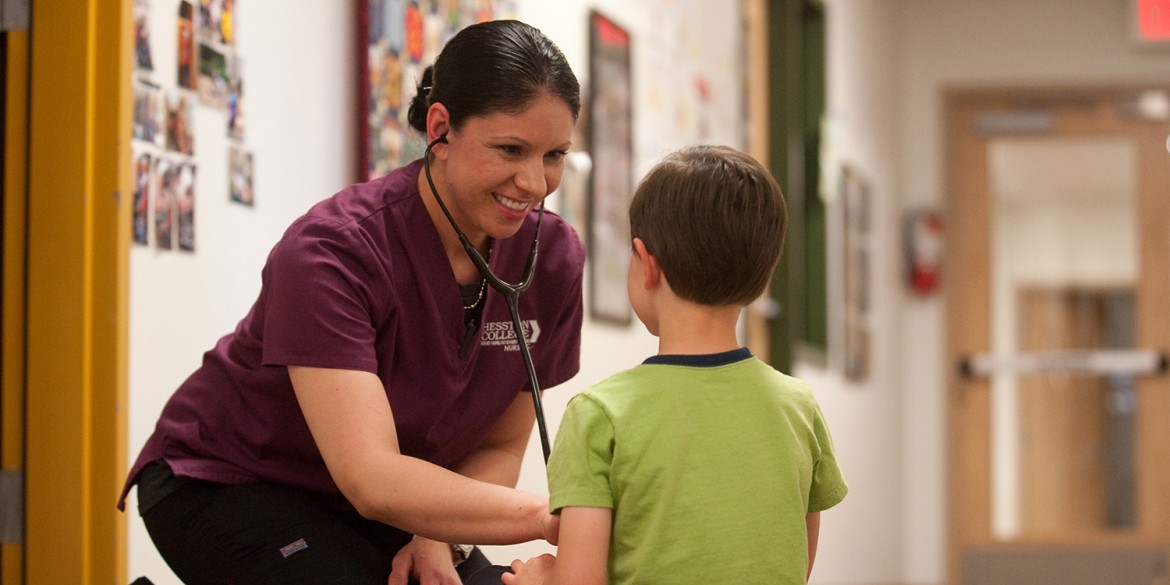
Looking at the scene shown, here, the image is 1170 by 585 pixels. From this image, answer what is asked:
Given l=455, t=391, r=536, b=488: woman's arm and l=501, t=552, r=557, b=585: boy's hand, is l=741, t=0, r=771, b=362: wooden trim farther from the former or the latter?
l=501, t=552, r=557, b=585: boy's hand

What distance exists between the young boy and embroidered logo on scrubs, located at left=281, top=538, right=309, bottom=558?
0.87ft

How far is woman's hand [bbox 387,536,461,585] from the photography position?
1.61 m

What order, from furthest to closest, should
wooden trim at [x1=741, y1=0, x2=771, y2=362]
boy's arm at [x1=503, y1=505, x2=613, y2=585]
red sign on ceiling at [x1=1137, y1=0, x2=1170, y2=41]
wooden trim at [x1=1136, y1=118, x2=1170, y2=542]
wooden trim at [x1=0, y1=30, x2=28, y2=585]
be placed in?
wooden trim at [x1=1136, y1=118, x2=1170, y2=542] → red sign on ceiling at [x1=1137, y1=0, x2=1170, y2=41] → wooden trim at [x1=741, y1=0, x2=771, y2=362] → wooden trim at [x1=0, y1=30, x2=28, y2=585] → boy's arm at [x1=503, y1=505, x2=613, y2=585]

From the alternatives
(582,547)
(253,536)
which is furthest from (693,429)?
(253,536)

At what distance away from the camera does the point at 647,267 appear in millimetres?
1402

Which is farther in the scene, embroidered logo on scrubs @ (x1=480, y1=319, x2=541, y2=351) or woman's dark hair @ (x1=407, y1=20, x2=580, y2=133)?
embroidered logo on scrubs @ (x1=480, y1=319, x2=541, y2=351)

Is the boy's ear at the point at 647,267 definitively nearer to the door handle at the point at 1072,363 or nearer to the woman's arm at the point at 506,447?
the woman's arm at the point at 506,447

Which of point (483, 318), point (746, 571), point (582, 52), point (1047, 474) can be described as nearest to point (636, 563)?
point (746, 571)

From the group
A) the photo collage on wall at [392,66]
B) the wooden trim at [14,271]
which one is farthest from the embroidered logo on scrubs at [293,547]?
the photo collage on wall at [392,66]

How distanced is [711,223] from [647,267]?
80 millimetres

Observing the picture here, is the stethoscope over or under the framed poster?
under

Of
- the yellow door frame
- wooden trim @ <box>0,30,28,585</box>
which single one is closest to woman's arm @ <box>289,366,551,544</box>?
the yellow door frame

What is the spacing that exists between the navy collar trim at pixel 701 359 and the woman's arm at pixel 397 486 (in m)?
0.19

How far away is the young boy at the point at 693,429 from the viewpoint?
132cm
